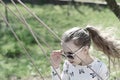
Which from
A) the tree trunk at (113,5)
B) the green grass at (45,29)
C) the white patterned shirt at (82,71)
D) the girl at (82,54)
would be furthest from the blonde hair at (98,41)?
the green grass at (45,29)

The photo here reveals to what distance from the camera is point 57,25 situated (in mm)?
6336

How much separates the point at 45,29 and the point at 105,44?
3.59m

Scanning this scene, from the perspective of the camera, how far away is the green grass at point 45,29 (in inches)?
177


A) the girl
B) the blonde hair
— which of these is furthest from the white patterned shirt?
the blonde hair

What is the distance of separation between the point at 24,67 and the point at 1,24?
1.69 metres

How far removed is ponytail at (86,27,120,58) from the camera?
235 cm

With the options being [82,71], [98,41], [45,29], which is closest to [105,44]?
[98,41]

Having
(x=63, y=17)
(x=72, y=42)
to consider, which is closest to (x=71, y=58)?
(x=72, y=42)

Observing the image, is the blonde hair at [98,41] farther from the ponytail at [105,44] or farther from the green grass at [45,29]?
the green grass at [45,29]

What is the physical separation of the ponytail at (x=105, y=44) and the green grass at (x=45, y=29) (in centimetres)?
92

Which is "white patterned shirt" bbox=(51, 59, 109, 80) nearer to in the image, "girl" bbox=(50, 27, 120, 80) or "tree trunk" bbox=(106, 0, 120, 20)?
"girl" bbox=(50, 27, 120, 80)

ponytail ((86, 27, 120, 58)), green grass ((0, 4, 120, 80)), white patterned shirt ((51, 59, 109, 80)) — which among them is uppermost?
ponytail ((86, 27, 120, 58))

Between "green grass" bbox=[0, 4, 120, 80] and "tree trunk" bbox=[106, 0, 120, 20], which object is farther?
"green grass" bbox=[0, 4, 120, 80]

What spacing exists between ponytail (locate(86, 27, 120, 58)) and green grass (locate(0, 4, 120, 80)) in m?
0.92
